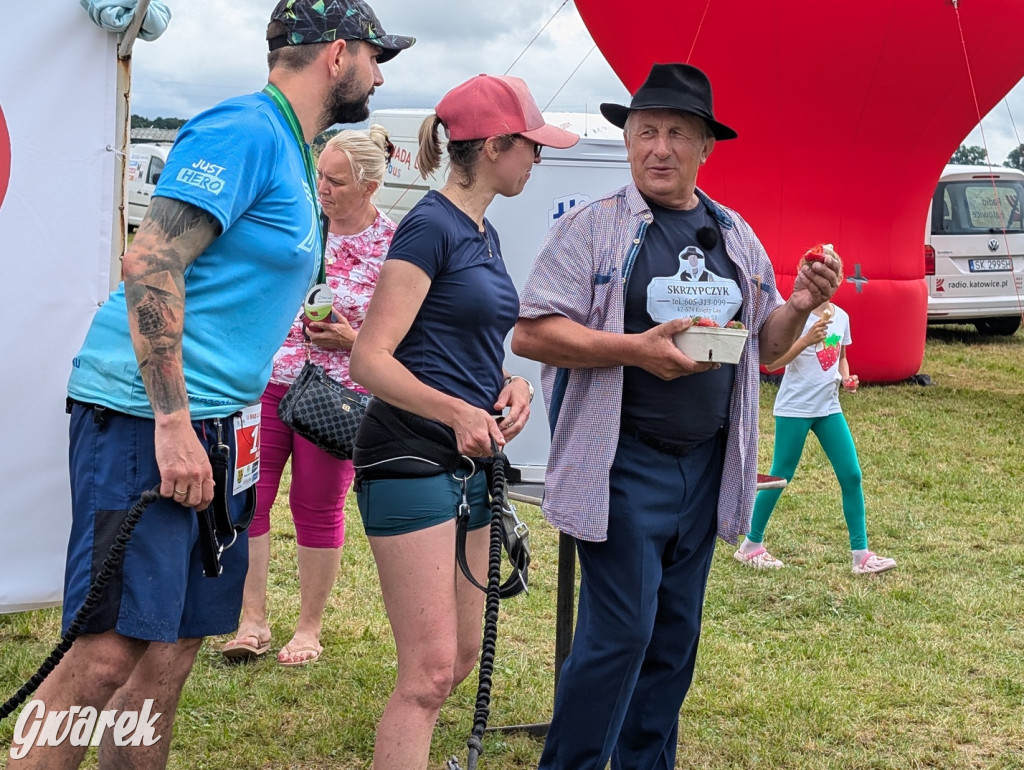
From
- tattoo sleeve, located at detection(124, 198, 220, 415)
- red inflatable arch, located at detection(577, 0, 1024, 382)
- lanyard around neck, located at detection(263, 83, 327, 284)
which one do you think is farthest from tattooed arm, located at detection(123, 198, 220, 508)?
red inflatable arch, located at detection(577, 0, 1024, 382)

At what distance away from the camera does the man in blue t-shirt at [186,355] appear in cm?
234

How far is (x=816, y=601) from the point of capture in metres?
5.36

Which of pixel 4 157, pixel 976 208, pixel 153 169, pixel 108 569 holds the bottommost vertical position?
pixel 108 569

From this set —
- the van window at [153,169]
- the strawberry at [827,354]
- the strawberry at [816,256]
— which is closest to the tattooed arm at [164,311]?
the strawberry at [816,256]

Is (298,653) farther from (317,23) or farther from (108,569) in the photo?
(317,23)

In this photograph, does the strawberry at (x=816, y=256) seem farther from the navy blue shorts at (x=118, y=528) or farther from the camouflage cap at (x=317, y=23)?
the navy blue shorts at (x=118, y=528)

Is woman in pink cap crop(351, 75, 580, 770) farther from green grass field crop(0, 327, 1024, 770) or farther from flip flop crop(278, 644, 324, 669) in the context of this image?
flip flop crop(278, 644, 324, 669)

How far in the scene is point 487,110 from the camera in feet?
9.28

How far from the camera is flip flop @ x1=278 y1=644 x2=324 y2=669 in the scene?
4.29 m

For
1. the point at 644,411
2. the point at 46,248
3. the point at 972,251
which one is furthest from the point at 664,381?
the point at 972,251

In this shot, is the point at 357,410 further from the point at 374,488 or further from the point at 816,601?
the point at 816,601

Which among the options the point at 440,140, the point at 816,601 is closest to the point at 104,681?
the point at 440,140

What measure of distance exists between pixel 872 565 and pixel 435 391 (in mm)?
3842

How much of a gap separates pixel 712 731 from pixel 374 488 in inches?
68.2
